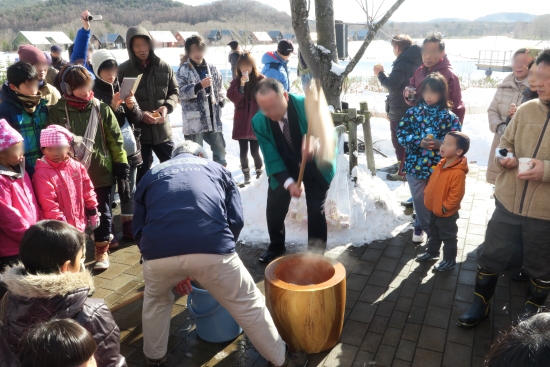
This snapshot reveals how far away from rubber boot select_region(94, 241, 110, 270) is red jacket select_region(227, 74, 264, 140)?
2.79m

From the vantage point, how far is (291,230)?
5066 mm

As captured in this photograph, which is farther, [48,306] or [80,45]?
[80,45]

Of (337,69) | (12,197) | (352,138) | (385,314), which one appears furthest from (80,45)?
(385,314)

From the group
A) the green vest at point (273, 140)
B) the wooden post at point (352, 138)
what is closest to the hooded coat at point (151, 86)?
the green vest at point (273, 140)

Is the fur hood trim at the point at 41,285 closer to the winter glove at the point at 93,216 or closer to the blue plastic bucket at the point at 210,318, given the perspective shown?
the blue plastic bucket at the point at 210,318

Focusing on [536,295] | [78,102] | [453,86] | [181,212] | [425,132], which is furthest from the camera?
[453,86]

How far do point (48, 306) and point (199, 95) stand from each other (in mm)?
4577

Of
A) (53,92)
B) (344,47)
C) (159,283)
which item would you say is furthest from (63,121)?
(344,47)

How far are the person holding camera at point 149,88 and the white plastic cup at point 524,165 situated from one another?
3814 millimetres

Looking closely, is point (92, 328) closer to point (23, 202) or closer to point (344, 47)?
point (23, 202)

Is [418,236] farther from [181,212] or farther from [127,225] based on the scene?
[127,225]

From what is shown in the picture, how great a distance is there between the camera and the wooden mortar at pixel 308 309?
2.85m

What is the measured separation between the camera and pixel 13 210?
10.2 feet

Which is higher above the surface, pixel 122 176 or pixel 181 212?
pixel 181 212
